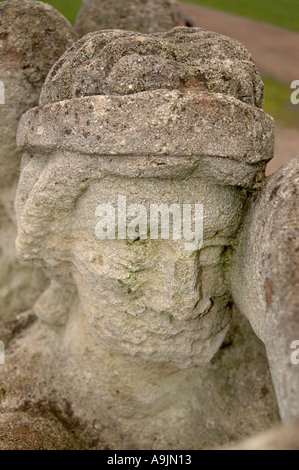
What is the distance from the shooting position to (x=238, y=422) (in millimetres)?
1189

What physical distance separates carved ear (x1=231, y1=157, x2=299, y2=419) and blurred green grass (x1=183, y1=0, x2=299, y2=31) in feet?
10.6

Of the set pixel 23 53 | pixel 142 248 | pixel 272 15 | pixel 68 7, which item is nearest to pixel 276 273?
pixel 142 248

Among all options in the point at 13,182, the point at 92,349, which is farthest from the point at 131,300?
the point at 13,182

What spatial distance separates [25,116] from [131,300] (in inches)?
16.4

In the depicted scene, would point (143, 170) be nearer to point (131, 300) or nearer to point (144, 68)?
point (144, 68)

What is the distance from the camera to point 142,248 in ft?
3.01

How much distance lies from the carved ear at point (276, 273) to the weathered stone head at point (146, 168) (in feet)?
0.16

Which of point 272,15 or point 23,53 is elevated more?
point 272,15

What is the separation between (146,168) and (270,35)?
3.45m

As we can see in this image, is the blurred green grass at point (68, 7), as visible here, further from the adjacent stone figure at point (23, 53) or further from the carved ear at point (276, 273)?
the carved ear at point (276, 273)

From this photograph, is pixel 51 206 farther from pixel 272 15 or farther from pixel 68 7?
pixel 272 15

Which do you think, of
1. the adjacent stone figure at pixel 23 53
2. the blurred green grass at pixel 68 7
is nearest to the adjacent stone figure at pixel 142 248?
the adjacent stone figure at pixel 23 53

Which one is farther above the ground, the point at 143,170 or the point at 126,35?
the point at 126,35

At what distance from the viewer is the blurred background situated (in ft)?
9.71
